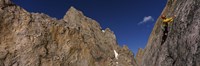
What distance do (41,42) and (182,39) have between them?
65194 millimetres

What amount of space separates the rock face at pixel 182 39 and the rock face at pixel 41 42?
5590cm

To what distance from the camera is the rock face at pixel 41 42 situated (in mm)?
84312

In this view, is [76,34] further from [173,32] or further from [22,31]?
[173,32]

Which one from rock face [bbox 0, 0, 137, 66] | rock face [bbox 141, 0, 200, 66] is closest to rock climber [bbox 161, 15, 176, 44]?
rock face [bbox 141, 0, 200, 66]

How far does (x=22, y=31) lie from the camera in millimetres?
87188

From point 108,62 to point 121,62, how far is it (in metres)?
14.0

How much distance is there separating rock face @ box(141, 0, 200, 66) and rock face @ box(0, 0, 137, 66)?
55.9 m

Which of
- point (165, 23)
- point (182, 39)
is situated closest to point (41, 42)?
point (165, 23)

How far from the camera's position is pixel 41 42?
88.1 metres

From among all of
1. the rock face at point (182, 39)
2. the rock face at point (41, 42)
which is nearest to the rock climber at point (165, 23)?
the rock face at point (182, 39)

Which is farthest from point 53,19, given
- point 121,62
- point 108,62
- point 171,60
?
point 171,60

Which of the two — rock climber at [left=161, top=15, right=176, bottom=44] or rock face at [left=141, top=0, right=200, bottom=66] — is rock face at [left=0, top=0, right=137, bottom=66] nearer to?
rock face at [left=141, top=0, right=200, bottom=66]

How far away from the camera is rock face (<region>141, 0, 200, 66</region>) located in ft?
79.4

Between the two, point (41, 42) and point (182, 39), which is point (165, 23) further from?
point (41, 42)
